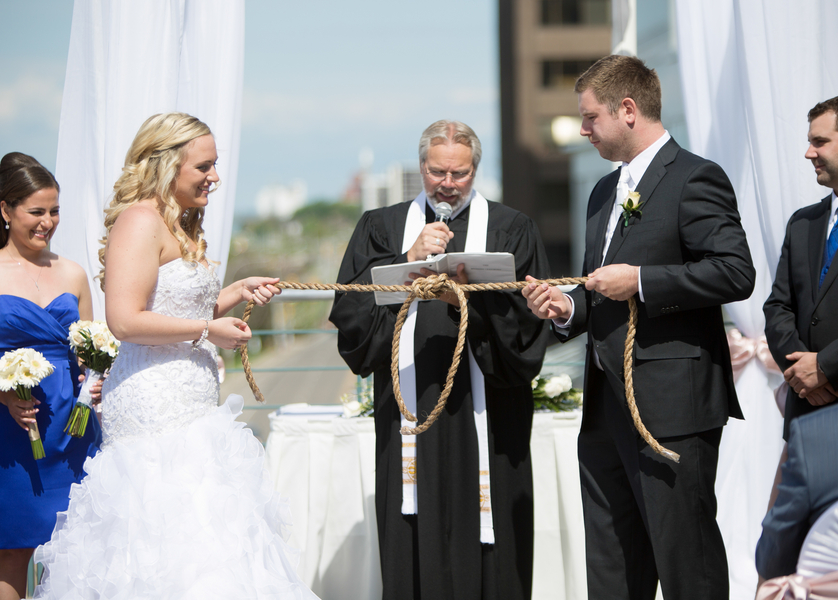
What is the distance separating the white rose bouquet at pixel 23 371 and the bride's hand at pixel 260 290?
759 millimetres

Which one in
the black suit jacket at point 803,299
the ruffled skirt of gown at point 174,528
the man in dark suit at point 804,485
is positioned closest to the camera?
the man in dark suit at point 804,485

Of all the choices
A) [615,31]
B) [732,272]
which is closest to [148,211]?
[732,272]

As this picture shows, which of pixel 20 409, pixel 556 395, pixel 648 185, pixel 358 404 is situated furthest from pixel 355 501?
pixel 648 185

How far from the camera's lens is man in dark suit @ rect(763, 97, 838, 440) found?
8.16ft

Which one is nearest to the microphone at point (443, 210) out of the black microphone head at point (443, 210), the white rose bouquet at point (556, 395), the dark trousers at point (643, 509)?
the black microphone head at point (443, 210)

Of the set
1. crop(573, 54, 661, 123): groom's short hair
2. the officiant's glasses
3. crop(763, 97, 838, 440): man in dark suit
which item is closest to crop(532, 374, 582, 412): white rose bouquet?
crop(763, 97, 838, 440): man in dark suit

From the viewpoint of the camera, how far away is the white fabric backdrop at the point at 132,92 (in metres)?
3.70

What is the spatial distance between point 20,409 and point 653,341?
2.24 meters

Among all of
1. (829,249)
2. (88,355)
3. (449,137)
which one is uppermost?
(449,137)

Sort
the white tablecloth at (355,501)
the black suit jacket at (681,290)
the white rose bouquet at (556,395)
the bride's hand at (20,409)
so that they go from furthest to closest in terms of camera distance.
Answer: the white rose bouquet at (556,395) < the white tablecloth at (355,501) < the bride's hand at (20,409) < the black suit jacket at (681,290)

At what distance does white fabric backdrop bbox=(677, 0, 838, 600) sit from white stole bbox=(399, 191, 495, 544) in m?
1.48

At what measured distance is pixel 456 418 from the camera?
289cm

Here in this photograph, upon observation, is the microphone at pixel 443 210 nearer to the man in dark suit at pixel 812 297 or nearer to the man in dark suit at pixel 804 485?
the man in dark suit at pixel 812 297

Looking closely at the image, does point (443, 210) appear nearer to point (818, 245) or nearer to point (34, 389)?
point (818, 245)
